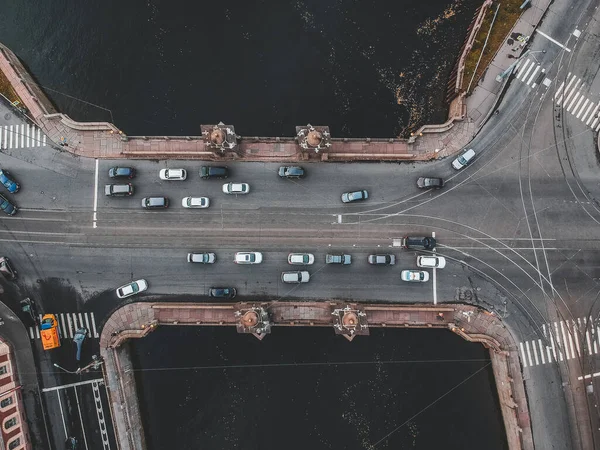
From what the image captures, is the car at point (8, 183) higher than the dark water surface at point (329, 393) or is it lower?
higher

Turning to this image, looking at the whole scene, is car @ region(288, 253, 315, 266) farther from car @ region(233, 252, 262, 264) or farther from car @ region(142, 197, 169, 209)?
car @ region(142, 197, 169, 209)

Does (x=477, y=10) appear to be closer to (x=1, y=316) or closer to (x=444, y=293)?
(x=444, y=293)

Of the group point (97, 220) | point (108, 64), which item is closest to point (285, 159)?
point (97, 220)

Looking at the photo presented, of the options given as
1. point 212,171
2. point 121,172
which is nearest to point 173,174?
point 212,171

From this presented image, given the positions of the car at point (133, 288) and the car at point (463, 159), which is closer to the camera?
the car at point (133, 288)

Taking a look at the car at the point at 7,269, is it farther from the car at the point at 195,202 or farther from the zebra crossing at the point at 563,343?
the zebra crossing at the point at 563,343

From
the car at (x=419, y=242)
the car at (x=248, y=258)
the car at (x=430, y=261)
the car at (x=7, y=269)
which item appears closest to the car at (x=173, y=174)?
the car at (x=248, y=258)
